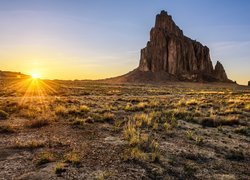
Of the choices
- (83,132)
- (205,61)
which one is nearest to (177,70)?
(205,61)

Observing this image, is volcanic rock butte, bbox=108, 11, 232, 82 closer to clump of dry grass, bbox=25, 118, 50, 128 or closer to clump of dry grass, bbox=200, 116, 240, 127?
clump of dry grass, bbox=200, 116, 240, 127

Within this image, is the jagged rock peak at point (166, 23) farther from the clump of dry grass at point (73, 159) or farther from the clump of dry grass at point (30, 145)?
the clump of dry grass at point (73, 159)

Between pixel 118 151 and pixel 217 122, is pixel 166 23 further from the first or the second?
pixel 118 151

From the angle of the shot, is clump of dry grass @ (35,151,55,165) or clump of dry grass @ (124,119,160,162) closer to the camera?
clump of dry grass @ (35,151,55,165)

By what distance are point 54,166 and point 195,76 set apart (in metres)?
144

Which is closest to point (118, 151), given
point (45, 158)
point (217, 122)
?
point (45, 158)

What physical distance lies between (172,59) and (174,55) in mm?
2685

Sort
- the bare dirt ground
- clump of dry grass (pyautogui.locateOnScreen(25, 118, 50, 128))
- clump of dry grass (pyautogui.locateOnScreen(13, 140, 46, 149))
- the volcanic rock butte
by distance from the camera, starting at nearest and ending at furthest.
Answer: the bare dirt ground → clump of dry grass (pyautogui.locateOnScreen(13, 140, 46, 149)) → clump of dry grass (pyautogui.locateOnScreen(25, 118, 50, 128)) → the volcanic rock butte

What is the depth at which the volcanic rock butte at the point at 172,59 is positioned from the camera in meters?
149

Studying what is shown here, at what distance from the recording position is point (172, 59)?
154m

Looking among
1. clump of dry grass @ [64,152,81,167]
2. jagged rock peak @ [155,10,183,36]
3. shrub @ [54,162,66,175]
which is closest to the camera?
shrub @ [54,162,66,175]

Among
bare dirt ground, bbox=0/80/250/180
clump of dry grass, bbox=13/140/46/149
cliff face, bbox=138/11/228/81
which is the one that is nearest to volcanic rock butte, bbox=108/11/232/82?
cliff face, bbox=138/11/228/81

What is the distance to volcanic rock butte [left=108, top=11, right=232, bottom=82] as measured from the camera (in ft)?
489

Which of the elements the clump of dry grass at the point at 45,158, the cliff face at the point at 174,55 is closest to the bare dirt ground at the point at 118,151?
the clump of dry grass at the point at 45,158
